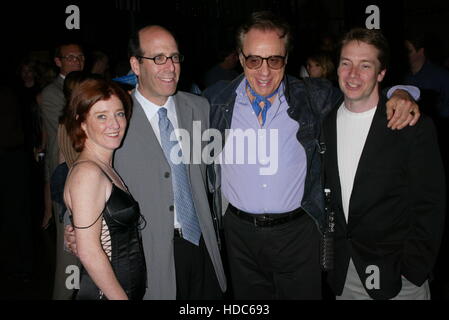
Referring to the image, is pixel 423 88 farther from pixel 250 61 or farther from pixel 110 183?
pixel 110 183

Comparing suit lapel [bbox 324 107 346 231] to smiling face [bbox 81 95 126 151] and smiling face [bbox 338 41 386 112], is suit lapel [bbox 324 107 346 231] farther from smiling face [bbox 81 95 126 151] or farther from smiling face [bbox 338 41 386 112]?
smiling face [bbox 81 95 126 151]

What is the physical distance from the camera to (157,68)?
9.07 ft

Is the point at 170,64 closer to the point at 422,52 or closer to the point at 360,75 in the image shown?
the point at 360,75

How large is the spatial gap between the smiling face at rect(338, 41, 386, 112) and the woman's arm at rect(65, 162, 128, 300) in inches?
50.7

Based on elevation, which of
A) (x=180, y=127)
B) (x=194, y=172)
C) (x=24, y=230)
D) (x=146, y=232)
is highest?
(x=180, y=127)

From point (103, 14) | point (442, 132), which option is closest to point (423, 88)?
point (442, 132)

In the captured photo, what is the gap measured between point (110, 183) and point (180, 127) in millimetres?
694

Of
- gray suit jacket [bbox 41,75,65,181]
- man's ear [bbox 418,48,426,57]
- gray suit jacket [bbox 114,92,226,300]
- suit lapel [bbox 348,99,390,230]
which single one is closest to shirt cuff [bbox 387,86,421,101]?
suit lapel [bbox 348,99,390,230]

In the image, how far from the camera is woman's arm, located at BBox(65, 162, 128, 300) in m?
2.16

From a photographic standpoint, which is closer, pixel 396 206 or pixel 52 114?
pixel 396 206

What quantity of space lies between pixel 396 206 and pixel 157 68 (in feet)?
A: 4.74

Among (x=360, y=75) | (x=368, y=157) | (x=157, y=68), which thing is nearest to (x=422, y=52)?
(x=360, y=75)
